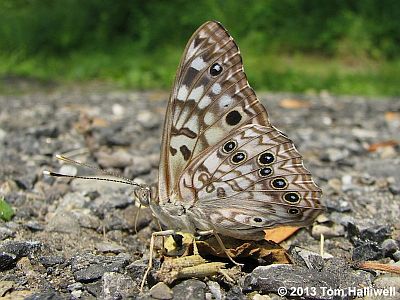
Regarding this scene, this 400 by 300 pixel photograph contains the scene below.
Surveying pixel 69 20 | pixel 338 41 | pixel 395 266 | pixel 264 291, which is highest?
pixel 69 20

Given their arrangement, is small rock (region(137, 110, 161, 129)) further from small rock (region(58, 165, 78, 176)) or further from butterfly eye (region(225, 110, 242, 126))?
butterfly eye (region(225, 110, 242, 126))

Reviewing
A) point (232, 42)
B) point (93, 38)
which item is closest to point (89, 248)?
point (232, 42)

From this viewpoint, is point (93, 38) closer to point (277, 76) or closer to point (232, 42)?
point (277, 76)

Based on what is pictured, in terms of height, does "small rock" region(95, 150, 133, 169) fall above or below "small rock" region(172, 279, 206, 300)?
above

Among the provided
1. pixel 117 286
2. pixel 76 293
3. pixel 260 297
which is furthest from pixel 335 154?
pixel 76 293

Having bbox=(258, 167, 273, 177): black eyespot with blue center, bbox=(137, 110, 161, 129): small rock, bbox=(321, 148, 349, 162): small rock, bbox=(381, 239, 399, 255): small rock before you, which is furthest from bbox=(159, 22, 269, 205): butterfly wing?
bbox=(137, 110, 161, 129): small rock

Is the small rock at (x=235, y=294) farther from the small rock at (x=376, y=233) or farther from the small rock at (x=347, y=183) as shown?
the small rock at (x=347, y=183)

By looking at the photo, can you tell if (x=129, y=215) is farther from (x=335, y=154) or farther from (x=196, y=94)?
(x=335, y=154)
